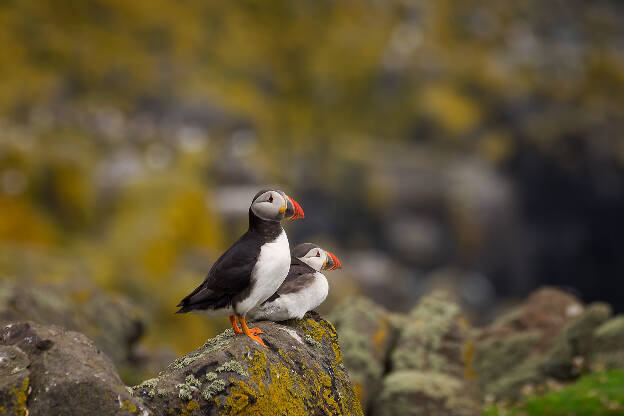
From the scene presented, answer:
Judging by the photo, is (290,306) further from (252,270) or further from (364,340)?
(364,340)

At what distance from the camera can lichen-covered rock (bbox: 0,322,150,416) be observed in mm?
5133

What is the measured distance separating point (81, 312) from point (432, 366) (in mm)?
8624

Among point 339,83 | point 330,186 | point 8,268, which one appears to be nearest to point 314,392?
point 8,268

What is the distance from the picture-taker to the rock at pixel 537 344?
1611 centimetres

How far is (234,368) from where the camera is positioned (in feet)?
20.4

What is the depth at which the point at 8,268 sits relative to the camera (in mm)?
23516

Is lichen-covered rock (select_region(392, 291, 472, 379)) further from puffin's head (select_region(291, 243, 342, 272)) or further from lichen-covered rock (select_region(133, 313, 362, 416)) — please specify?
lichen-covered rock (select_region(133, 313, 362, 416))

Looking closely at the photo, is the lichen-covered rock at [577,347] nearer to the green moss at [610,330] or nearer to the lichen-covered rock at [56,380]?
the green moss at [610,330]

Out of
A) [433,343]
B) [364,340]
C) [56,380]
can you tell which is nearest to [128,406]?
[56,380]

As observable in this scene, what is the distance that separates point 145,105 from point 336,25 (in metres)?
58.4

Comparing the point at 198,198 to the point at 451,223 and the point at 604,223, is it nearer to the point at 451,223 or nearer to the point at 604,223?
the point at 451,223

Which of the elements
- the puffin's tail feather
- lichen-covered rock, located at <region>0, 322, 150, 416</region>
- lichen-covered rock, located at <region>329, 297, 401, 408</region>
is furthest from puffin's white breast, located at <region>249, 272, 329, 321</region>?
lichen-covered rock, located at <region>329, 297, 401, 408</region>

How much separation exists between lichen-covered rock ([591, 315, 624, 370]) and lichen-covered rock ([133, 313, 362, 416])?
424 inches

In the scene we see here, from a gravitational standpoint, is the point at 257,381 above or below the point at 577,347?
below
